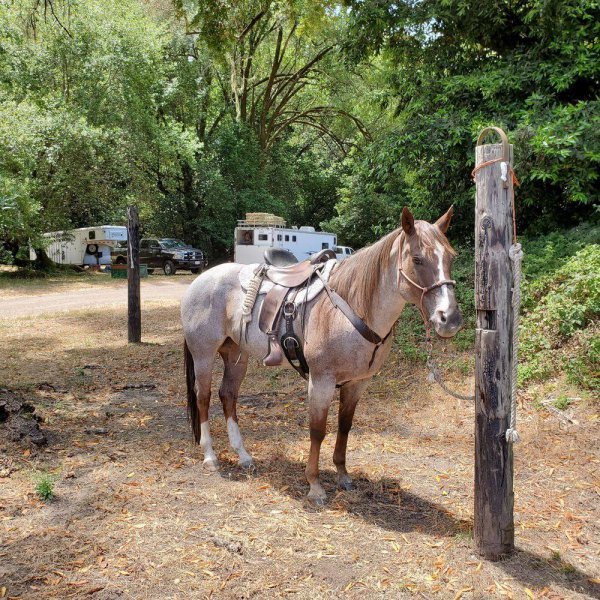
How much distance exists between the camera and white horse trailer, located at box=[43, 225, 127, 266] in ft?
88.5

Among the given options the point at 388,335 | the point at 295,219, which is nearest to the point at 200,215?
the point at 295,219

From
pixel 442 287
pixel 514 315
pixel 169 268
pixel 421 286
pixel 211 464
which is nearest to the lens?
pixel 514 315

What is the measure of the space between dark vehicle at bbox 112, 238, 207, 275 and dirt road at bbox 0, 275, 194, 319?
413 cm

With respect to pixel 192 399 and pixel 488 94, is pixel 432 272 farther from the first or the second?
pixel 488 94

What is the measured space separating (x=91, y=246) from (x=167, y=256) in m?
4.19

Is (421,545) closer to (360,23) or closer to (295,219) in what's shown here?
(360,23)

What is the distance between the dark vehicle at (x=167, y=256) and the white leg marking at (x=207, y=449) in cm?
2197

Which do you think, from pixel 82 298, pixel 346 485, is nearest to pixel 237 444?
pixel 346 485

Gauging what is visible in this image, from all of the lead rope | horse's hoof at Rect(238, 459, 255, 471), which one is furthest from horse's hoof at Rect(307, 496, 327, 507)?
the lead rope

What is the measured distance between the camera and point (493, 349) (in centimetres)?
336

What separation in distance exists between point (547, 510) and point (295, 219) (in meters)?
30.2

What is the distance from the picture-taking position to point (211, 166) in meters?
27.7

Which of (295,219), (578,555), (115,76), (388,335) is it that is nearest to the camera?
(578,555)

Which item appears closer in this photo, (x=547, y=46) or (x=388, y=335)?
(x=388, y=335)
